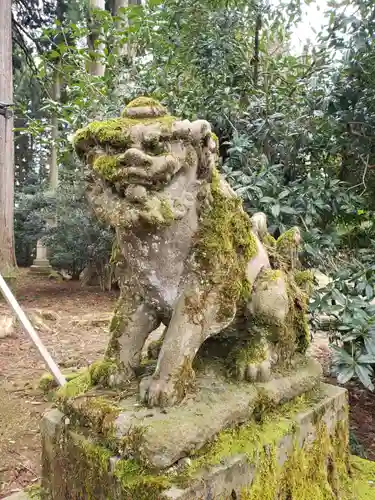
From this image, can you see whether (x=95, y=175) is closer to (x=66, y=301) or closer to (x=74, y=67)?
(x=74, y=67)

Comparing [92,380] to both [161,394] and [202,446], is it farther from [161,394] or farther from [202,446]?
[202,446]

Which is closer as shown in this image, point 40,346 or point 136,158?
point 136,158

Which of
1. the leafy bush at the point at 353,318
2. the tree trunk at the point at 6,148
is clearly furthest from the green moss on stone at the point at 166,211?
the tree trunk at the point at 6,148

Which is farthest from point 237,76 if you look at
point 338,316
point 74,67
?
point 338,316

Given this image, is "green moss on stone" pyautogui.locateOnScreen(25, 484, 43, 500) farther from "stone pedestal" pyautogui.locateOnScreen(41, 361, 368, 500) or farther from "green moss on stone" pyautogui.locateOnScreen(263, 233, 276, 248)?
"green moss on stone" pyautogui.locateOnScreen(263, 233, 276, 248)

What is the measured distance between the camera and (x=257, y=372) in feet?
5.09

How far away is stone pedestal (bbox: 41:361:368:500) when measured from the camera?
120 cm

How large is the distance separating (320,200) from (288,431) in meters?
1.70

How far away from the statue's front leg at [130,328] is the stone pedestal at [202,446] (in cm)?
13

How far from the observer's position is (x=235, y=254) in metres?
1.53

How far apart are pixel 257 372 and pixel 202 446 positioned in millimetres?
375

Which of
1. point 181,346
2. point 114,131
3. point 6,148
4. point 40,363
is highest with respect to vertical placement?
point 6,148

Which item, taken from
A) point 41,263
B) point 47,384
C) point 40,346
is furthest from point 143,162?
point 41,263

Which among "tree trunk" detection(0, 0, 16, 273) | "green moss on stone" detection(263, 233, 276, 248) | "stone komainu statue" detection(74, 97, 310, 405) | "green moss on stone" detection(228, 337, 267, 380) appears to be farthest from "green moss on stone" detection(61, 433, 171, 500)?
"tree trunk" detection(0, 0, 16, 273)
